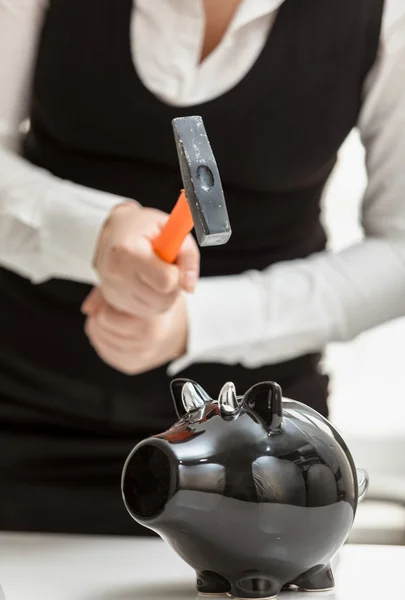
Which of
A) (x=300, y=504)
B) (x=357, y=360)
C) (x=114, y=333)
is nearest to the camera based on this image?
(x=300, y=504)

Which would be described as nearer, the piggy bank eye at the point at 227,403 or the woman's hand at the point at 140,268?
the piggy bank eye at the point at 227,403

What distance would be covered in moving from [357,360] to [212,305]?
43 cm

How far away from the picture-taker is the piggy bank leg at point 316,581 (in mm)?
516

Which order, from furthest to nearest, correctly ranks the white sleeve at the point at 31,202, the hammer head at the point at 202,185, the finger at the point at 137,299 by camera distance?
the white sleeve at the point at 31,202 → the finger at the point at 137,299 → the hammer head at the point at 202,185

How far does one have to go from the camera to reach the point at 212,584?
502mm

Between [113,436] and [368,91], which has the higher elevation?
[368,91]

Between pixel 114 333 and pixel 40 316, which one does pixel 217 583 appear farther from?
pixel 40 316

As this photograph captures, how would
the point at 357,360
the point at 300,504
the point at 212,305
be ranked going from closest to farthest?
the point at 300,504
the point at 212,305
the point at 357,360

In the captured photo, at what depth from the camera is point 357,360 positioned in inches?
46.6

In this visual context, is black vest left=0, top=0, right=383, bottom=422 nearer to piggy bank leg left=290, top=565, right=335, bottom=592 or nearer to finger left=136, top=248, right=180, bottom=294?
finger left=136, top=248, right=180, bottom=294

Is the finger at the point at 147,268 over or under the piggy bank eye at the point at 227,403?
under

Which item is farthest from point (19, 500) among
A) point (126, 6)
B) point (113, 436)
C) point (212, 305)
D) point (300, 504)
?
point (126, 6)

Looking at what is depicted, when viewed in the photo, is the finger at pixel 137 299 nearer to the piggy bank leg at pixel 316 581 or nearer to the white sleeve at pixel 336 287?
the white sleeve at pixel 336 287

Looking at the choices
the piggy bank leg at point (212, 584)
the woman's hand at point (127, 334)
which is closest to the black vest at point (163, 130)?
the woman's hand at point (127, 334)
